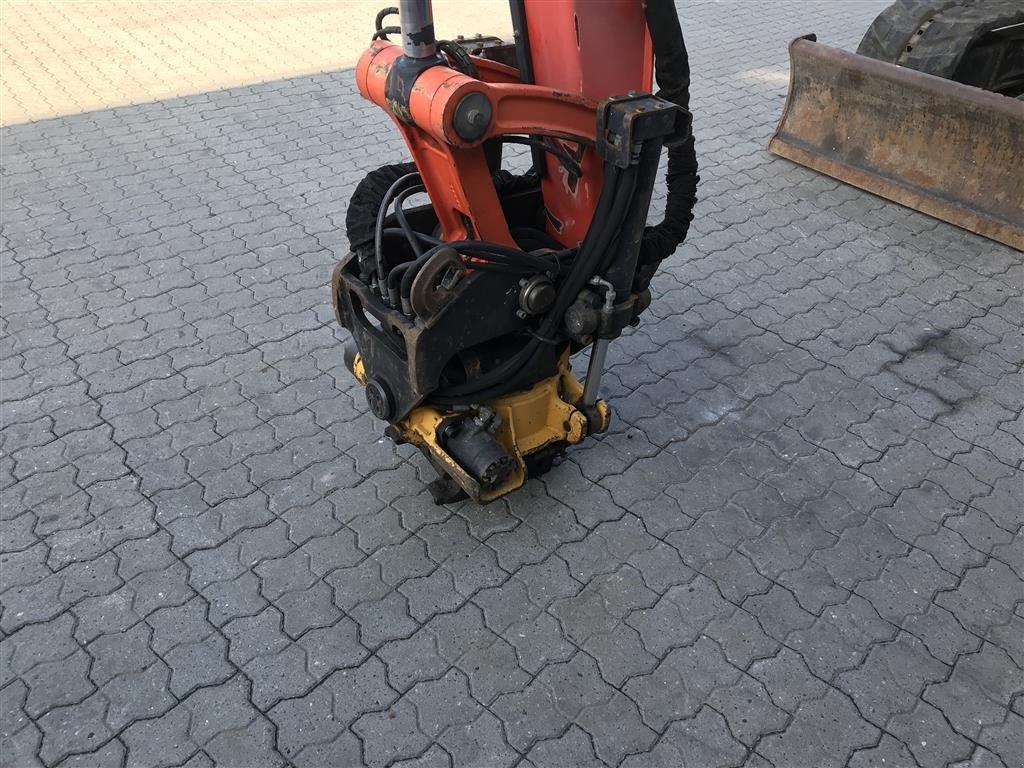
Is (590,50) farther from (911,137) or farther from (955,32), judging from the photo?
(955,32)

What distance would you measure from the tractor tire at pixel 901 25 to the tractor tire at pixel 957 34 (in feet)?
0.15

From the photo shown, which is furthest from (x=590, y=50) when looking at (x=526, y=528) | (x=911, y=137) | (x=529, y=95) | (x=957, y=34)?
(x=957, y=34)

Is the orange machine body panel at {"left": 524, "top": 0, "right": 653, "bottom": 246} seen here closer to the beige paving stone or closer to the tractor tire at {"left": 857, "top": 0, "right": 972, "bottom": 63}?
the tractor tire at {"left": 857, "top": 0, "right": 972, "bottom": 63}

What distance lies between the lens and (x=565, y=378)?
3369 mm

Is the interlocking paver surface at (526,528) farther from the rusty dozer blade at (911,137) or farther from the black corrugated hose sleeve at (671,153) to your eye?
the black corrugated hose sleeve at (671,153)

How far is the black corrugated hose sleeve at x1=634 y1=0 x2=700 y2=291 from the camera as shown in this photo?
2631 millimetres

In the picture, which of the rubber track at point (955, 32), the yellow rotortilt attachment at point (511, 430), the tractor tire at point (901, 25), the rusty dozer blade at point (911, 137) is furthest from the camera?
the tractor tire at point (901, 25)

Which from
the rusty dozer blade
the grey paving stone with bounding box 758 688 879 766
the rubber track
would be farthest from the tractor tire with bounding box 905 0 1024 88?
the grey paving stone with bounding box 758 688 879 766

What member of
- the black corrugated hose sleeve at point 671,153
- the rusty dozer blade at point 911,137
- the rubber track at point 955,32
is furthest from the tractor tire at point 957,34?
the black corrugated hose sleeve at point 671,153

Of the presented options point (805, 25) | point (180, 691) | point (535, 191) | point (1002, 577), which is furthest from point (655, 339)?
point (805, 25)

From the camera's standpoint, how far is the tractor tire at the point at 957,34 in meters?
5.17

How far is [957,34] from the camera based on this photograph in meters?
5.22

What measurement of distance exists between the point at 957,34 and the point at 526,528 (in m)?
4.37

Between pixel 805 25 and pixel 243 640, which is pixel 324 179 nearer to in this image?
pixel 243 640
